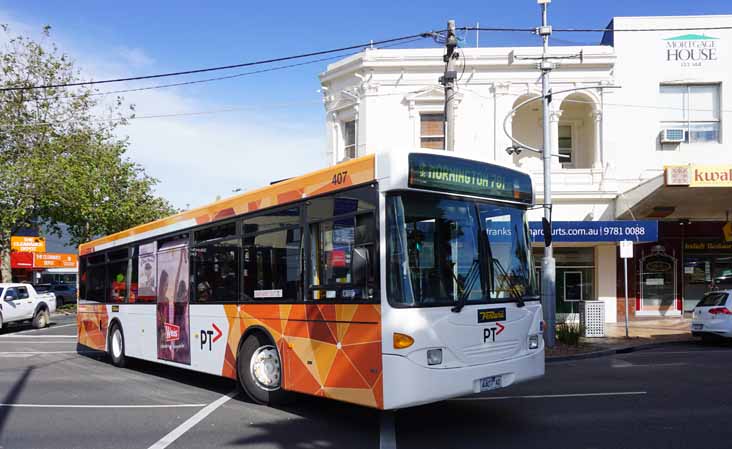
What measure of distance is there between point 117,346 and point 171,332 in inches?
120

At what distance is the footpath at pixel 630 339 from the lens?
15.0 m

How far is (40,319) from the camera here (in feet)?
82.5

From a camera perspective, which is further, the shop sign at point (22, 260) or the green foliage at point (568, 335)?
the shop sign at point (22, 260)

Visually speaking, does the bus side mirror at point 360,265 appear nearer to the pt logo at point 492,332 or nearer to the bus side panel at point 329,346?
the bus side panel at point 329,346

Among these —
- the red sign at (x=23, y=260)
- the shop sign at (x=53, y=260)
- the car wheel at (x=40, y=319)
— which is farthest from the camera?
the shop sign at (x=53, y=260)

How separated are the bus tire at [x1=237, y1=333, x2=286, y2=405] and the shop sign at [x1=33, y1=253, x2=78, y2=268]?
150 feet

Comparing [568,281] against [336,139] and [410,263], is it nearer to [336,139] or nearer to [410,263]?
[336,139]

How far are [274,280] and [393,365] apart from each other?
2534 mm

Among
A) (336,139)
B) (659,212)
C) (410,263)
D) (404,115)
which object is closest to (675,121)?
(659,212)

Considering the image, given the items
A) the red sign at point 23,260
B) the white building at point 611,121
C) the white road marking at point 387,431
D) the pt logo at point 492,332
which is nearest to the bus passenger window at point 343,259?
the pt logo at point 492,332

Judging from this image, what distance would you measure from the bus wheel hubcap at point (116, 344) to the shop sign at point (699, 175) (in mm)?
16008

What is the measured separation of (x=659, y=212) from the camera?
2345cm

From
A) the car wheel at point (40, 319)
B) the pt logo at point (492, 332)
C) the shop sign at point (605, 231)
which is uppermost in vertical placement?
the shop sign at point (605, 231)

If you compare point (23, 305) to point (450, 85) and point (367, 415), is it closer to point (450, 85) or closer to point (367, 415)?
point (450, 85)
